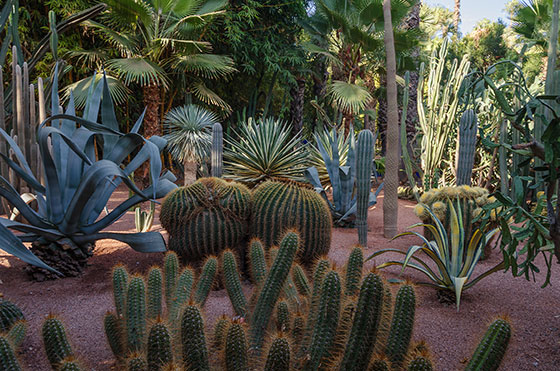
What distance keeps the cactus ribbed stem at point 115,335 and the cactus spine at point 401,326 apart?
120 centimetres

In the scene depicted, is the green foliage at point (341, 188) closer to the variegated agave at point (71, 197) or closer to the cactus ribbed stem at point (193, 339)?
the variegated agave at point (71, 197)

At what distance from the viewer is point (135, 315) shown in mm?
1901

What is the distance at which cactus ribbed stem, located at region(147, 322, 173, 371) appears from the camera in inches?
58.8

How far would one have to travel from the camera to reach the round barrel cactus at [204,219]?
3.51 metres

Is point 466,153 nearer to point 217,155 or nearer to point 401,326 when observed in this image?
point 217,155

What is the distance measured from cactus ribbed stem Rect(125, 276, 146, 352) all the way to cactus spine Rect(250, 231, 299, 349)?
0.49m

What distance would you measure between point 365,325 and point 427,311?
1629mm

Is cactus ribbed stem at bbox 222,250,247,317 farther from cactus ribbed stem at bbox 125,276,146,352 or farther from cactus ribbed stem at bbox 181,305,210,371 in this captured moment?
cactus ribbed stem at bbox 181,305,210,371

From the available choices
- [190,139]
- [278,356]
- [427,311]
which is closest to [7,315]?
[278,356]

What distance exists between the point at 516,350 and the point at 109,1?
331 inches

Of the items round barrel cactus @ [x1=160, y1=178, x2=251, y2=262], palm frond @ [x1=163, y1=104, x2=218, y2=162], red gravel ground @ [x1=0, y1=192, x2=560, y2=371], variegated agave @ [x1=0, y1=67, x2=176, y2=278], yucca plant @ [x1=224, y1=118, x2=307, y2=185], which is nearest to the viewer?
red gravel ground @ [x1=0, y1=192, x2=560, y2=371]

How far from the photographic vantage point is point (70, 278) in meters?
3.40

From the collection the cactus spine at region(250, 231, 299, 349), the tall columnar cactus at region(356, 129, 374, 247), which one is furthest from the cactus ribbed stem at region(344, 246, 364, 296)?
the tall columnar cactus at region(356, 129, 374, 247)

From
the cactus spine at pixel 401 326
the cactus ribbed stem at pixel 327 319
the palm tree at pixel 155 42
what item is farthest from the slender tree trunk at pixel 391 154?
the palm tree at pixel 155 42
